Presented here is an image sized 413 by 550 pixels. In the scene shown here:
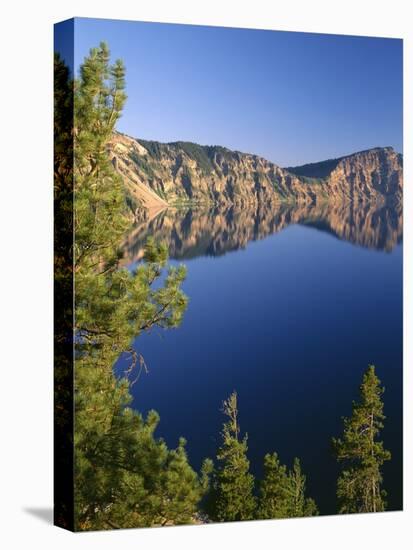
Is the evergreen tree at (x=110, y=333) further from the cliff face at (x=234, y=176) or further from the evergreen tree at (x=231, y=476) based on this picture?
the cliff face at (x=234, y=176)

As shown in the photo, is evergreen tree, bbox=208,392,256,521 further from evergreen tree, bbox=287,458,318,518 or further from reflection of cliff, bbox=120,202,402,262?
reflection of cliff, bbox=120,202,402,262

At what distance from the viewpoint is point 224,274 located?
1149cm

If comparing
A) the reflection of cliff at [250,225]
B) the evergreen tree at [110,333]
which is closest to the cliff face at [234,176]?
the reflection of cliff at [250,225]

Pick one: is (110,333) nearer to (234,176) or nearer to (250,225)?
(250,225)

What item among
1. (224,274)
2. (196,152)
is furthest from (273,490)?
(196,152)

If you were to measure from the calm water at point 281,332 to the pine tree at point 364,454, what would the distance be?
74 mm

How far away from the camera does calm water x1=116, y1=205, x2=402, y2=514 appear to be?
11.2 metres

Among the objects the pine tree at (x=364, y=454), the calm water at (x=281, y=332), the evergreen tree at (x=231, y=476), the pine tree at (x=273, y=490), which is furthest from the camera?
the pine tree at (x=364, y=454)

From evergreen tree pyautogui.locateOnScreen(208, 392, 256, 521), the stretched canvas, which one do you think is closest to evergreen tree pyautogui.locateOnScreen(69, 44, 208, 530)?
the stretched canvas

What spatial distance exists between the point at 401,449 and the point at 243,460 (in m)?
1.48

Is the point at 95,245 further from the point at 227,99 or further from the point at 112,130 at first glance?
the point at 227,99

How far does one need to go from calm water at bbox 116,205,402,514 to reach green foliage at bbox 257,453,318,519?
0.08 m

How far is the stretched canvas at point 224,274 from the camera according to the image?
35.3ft

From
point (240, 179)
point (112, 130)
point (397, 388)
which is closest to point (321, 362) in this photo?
point (397, 388)
